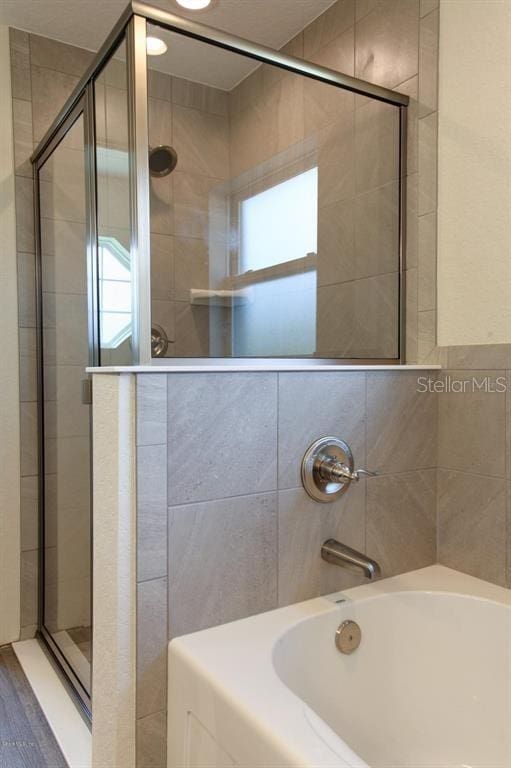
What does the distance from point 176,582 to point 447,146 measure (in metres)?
1.40

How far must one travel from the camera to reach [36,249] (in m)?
2.19

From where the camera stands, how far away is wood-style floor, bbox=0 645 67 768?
1.56 m

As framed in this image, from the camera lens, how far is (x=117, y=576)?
3.87ft

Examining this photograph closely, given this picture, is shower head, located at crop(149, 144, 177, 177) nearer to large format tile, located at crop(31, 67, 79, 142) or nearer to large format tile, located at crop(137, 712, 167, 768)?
large format tile, located at crop(31, 67, 79, 142)

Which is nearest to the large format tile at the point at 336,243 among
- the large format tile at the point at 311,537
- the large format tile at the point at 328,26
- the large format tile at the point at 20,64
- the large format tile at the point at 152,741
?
the large format tile at the point at 311,537

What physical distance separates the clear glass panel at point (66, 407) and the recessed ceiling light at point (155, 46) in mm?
503

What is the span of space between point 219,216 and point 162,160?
266mm

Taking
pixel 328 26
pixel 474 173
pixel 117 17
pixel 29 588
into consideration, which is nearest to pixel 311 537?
pixel 474 173

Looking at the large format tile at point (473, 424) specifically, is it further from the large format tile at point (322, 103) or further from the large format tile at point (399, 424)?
the large format tile at point (322, 103)

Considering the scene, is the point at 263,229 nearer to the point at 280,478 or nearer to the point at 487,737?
the point at 280,478

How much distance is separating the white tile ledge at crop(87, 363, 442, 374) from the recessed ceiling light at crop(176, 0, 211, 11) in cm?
143

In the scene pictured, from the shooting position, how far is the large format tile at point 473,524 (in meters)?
1.50

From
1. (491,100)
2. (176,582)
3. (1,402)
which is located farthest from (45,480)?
(491,100)

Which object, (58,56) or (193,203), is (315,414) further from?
(58,56)
